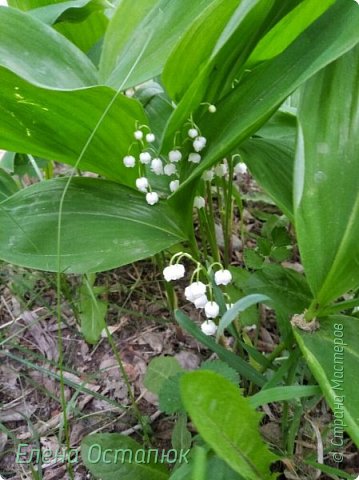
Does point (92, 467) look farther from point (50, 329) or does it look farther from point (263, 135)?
point (263, 135)

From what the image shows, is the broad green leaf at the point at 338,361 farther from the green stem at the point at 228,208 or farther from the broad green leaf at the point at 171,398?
the green stem at the point at 228,208

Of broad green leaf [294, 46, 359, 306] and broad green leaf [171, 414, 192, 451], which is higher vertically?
broad green leaf [294, 46, 359, 306]

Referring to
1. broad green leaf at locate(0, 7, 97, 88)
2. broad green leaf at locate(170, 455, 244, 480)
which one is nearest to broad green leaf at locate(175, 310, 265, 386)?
broad green leaf at locate(170, 455, 244, 480)

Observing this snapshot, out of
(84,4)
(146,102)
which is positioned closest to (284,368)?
(146,102)

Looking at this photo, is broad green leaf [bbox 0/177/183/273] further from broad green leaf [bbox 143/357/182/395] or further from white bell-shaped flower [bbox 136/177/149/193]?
broad green leaf [bbox 143/357/182/395]

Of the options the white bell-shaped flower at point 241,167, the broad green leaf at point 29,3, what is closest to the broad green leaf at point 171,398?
the white bell-shaped flower at point 241,167
